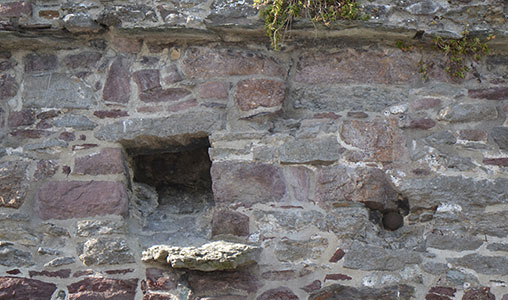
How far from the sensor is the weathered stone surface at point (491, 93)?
3.38m

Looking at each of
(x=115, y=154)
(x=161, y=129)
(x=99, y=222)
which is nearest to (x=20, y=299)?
(x=99, y=222)

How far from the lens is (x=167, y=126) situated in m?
3.38

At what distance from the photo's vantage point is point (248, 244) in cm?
318

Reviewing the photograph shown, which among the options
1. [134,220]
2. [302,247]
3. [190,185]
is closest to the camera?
[302,247]

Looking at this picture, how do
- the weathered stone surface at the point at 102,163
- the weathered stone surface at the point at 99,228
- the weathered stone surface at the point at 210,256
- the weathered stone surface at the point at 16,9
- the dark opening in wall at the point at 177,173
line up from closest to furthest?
the weathered stone surface at the point at 210,256
the weathered stone surface at the point at 99,228
the weathered stone surface at the point at 102,163
the weathered stone surface at the point at 16,9
the dark opening in wall at the point at 177,173

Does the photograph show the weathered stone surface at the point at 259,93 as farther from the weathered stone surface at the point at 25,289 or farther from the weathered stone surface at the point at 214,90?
the weathered stone surface at the point at 25,289

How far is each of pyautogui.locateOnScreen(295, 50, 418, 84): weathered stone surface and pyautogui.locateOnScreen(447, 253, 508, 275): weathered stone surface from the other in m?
0.91

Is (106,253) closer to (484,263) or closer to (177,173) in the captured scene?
(177,173)

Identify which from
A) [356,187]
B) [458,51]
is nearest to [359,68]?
[458,51]

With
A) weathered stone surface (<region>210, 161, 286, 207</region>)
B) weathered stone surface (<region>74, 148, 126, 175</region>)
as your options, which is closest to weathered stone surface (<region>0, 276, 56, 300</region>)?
weathered stone surface (<region>74, 148, 126, 175</region>)

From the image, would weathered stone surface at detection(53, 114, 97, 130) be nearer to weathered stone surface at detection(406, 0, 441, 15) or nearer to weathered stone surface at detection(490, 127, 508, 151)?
weathered stone surface at detection(406, 0, 441, 15)

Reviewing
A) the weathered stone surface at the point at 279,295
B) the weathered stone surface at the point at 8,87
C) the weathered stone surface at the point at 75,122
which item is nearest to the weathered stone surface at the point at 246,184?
the weathered stone surface at the point at 279,295

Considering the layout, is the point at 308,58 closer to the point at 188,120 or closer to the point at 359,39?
the point at 359,39

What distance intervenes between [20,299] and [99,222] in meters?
0.49
